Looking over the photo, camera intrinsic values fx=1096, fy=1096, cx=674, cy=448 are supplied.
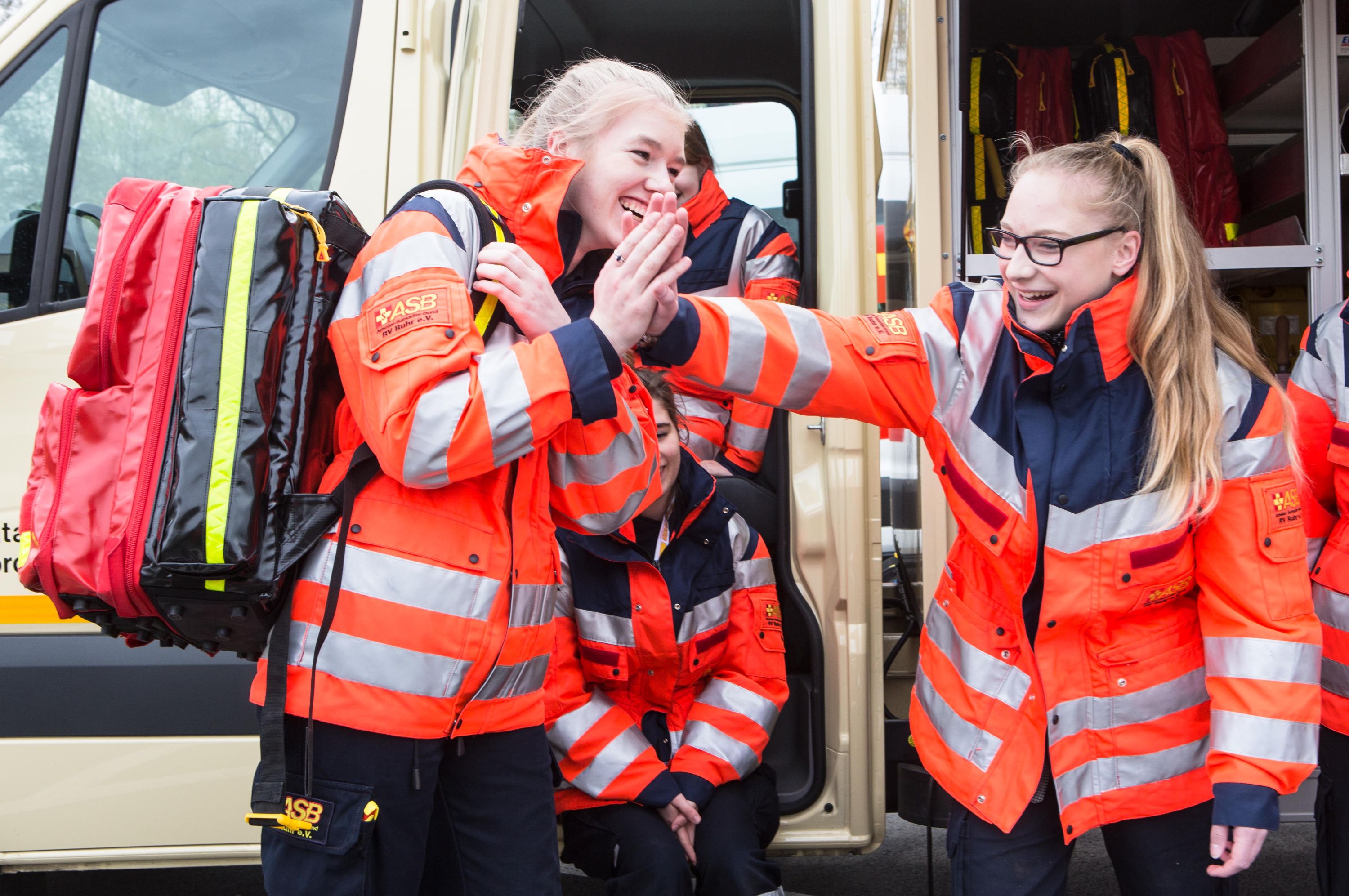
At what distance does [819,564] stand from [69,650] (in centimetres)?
160

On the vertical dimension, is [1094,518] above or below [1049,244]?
below

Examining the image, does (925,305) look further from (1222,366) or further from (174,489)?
(174,489)

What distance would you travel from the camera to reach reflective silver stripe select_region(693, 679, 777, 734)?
237 centimetres

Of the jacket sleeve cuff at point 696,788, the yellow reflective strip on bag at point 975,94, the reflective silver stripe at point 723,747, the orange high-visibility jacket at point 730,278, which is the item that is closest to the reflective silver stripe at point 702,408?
the orange high-visibility jacket at point 730,278

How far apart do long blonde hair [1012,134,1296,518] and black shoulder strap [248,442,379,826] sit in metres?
1.16

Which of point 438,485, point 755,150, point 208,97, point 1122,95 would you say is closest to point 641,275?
point 438,485

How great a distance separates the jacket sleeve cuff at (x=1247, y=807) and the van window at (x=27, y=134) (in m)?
2.51

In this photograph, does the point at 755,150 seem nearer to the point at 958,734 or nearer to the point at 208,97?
the point at 208,97

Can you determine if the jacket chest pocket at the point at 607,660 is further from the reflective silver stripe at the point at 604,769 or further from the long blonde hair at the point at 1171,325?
the long blonde hair at the point at 1171,325

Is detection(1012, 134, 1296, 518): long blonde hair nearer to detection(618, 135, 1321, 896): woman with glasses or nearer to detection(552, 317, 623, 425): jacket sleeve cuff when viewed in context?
detection(618, 135, 1321, 896): woman with glasses

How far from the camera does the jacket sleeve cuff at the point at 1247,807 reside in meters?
1.60

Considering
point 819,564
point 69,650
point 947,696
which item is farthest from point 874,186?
point 69,650

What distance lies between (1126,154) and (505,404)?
46.9 inches

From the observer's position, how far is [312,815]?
1.37 meters
